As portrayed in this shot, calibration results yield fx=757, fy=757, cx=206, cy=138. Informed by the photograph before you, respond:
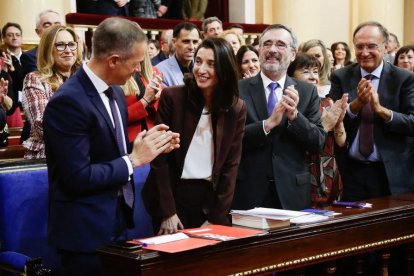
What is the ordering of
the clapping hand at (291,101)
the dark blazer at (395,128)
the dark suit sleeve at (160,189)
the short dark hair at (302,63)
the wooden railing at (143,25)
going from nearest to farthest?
the dark suit sleeve at (160,189)
the clapping hand at (291,101)
the dark blazer at (395,128)
the short dark hair at (302,63)
the wooden railing at (143,25)

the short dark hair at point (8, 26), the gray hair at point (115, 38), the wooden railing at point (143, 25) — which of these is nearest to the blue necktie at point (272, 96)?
the gray hair at point (115, 38)

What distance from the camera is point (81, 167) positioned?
284cm

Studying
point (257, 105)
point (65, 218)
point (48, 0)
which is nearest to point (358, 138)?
point (257, 105)

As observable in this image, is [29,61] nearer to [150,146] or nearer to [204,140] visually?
[204,140]

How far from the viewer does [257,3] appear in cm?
1085

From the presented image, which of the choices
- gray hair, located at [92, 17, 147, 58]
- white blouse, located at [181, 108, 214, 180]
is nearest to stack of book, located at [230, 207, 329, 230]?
white blouse, located at [181, 108, 214, 180]

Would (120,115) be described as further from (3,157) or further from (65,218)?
(3,157)

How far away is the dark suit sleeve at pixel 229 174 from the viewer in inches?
136

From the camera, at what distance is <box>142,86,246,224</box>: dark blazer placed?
346 centimetres

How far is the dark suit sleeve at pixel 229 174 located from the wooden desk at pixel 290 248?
372mm

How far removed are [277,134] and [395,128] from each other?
2.64 feet

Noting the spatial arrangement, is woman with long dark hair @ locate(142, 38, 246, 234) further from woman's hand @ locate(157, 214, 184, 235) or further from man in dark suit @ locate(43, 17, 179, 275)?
man in dark suit @ locate(43, 17, 179, 275)

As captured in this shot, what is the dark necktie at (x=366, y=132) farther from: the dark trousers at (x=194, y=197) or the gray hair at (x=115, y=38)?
the gray hair at (x=115, y=38)

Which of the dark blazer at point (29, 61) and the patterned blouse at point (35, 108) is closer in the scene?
the patterned blouse at point (35, 108)
